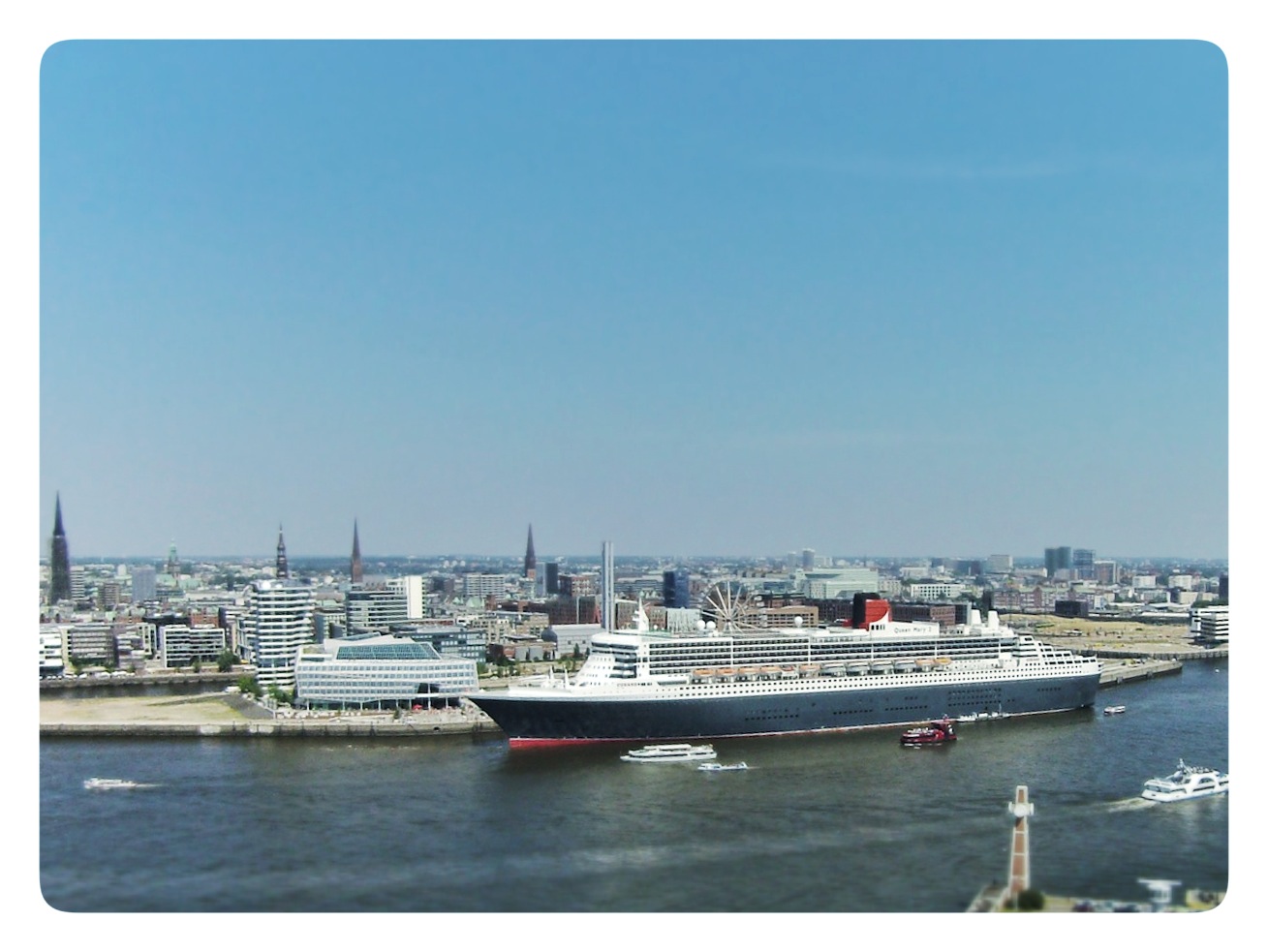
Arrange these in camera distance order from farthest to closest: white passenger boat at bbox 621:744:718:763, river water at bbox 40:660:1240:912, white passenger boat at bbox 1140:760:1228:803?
white passenger boat at bbox 621:744:718:763, white passenger boat at bbox 1140:760:1228:803, river water at bbox 40:660:1240:912

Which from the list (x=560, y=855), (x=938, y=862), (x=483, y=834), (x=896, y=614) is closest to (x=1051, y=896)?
(x=938, y=862)

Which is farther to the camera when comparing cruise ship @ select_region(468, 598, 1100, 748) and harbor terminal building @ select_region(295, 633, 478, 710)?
harbor terminal building @ select_region(295, 633, 478, 710)

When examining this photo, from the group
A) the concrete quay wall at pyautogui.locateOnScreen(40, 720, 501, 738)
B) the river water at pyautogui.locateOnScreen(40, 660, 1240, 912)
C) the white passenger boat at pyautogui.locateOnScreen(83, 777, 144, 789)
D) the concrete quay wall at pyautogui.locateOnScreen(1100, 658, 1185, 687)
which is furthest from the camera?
the concrete quay wall at pyautogui.locateOnScreen(1100, 658, 1185, 687)

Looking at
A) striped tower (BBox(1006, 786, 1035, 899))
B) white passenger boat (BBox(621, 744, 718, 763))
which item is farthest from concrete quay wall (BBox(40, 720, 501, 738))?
striped tower (BBox(1006, 786, 1035, 899))

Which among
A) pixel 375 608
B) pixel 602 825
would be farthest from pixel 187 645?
pixel 602 825

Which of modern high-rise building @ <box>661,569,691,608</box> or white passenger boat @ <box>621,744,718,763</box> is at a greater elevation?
modern high-rise building @ <box>661,569,691,608</box>

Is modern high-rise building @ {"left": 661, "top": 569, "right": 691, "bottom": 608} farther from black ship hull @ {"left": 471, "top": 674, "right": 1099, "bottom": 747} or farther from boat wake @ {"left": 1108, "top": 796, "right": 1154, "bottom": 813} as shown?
boat wake @ {"left": 1108, "top": 796, "right": 1154, "bottom": 813}
